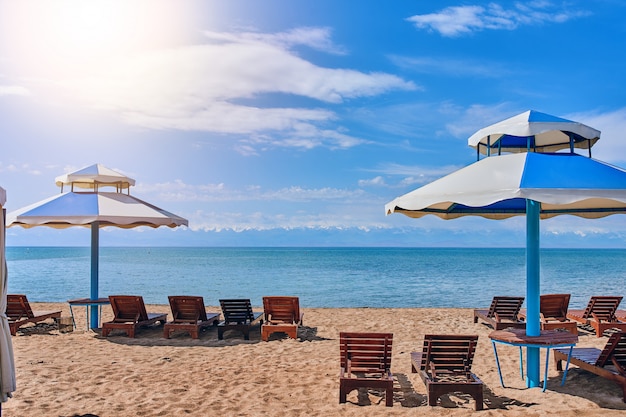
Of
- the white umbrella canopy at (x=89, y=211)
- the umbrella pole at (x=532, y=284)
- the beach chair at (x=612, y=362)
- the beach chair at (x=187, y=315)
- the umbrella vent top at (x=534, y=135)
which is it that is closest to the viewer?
the beach chair at (x=612, y=362)

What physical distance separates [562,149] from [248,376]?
495 cm

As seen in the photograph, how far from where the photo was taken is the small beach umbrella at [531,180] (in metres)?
5.14

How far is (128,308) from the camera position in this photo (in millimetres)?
9820

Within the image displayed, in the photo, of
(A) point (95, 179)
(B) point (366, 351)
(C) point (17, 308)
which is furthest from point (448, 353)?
(C) point (17, 308)

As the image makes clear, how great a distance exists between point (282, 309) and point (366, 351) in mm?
3926

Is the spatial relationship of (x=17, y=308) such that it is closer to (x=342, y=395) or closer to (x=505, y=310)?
(x=342, y=395)

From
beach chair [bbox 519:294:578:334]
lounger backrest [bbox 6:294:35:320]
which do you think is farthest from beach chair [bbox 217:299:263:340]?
beach chair [bbox 519:294:578:334]

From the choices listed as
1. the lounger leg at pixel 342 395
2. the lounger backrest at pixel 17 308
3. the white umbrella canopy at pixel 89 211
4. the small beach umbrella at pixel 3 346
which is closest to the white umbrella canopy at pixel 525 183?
the lounger leg at pixel 342 395

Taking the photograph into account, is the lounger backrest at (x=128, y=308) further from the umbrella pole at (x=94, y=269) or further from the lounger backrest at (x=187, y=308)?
the umbrella pole at (x=94, y=269)

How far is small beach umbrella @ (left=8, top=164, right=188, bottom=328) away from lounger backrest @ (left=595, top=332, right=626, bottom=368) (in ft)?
23.9

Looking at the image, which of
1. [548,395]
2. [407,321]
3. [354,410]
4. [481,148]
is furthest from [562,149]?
[407,321]

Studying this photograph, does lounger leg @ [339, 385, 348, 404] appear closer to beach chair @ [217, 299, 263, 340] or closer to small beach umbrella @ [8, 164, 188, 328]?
beach chair @ [217, 299, 263, 340]

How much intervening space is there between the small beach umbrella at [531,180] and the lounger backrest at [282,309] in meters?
3.74

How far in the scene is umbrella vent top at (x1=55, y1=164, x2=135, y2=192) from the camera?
1000 centimetres
